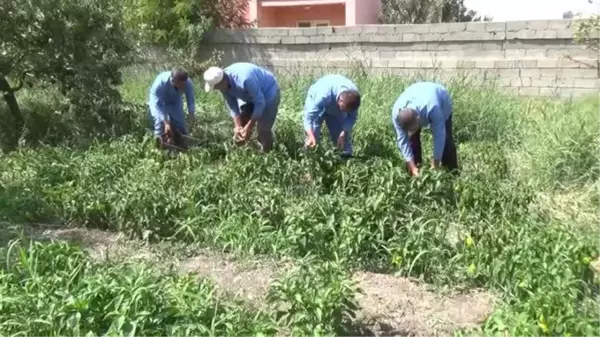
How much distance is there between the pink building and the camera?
19263mm

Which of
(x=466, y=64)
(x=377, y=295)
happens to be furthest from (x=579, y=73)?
(x=377, y=295)

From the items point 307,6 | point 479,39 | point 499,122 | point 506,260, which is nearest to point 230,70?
point 499,122

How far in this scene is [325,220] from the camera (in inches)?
206

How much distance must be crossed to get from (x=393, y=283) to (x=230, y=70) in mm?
4006

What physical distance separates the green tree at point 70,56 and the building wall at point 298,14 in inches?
423

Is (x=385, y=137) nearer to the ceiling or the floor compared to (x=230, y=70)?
nearer to the floor

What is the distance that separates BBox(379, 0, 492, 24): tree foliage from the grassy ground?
31.0 ft

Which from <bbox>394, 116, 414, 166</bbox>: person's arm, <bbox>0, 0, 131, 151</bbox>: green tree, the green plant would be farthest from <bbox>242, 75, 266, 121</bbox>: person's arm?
the green plant

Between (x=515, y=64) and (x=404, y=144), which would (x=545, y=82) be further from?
(x=404, y=144)

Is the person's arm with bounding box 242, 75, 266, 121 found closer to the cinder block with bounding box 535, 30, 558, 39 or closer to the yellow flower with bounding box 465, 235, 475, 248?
the yellow flower with bounding box 465, 235, 475, 248

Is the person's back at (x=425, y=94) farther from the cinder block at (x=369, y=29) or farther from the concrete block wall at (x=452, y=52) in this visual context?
the cinder block at (x=369, y=29)

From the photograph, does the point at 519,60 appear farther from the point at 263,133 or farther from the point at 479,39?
the point at 263,133

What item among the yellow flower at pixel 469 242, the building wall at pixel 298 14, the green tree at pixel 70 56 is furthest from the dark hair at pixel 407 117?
the building wall at pixel 298 14

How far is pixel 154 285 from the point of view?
12.7 ft
